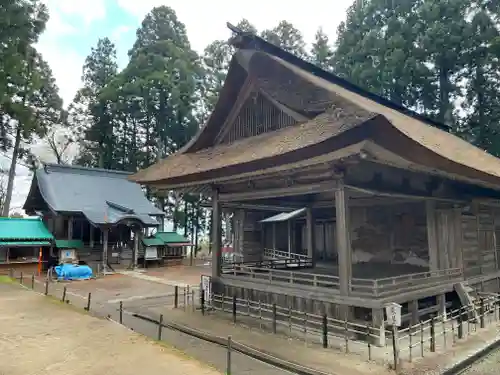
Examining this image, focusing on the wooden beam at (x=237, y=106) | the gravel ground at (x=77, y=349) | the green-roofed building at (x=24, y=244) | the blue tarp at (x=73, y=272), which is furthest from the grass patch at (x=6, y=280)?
the wooden beam at (x=237, y=106)

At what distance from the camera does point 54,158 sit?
40.6 m

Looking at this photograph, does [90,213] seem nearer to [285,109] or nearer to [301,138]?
[285,109]

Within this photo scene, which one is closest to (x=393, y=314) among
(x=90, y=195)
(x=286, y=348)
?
(x=286, y=348)

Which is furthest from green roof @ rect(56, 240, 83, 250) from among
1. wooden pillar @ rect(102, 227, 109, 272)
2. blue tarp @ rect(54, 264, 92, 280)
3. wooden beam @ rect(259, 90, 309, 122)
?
wooden beam @ rect(259, 90, 309, 122)

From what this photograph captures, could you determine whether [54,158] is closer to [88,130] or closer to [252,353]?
[88,130]

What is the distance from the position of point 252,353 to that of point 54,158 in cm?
3913

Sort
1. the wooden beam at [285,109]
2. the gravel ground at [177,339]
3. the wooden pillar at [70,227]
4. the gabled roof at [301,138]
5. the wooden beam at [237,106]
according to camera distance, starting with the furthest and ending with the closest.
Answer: the wooden pillar at [70,227] → the wooden beam at [237,106] → the wooden beam at [285,109] → the gabled roof at [301,138] → the gravel ground at [177,339]

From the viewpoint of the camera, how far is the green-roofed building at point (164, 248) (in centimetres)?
2784

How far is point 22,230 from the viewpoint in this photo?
24.7m

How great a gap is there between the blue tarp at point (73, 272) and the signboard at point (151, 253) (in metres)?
6.19

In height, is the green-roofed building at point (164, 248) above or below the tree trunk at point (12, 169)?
below

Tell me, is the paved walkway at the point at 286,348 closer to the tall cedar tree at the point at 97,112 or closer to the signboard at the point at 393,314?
the signboard at the point at 393,314

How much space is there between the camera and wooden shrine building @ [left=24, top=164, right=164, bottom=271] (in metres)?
25.5

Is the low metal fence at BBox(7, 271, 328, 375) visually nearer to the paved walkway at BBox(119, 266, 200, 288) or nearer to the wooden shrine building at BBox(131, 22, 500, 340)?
the wooden shrine building at BBox(131, 22, 500, 340)
